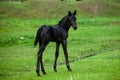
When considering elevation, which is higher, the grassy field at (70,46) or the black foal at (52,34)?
the black foal at (52,34)

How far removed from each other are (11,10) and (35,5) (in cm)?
468

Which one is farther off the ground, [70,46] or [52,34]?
[52,34]

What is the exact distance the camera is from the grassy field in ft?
84.8

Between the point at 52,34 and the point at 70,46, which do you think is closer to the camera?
the point at 52,34

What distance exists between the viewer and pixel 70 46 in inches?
1724

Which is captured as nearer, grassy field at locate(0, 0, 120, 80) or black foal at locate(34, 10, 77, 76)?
black foal at locate(34, 10, 77, 76)

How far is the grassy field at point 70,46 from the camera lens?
25859mm

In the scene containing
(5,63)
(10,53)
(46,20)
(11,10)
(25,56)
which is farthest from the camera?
(11,10)

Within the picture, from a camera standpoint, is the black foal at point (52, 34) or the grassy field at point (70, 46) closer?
the black foal at point (52, 34)

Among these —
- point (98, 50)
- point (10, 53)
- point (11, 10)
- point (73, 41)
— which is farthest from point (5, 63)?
point (11, 10)

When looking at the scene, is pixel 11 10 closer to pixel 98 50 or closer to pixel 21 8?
pixel 21 8

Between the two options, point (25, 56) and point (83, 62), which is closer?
point (83, 62)

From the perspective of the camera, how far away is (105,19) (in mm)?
69625

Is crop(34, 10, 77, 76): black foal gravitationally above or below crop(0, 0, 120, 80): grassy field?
above
